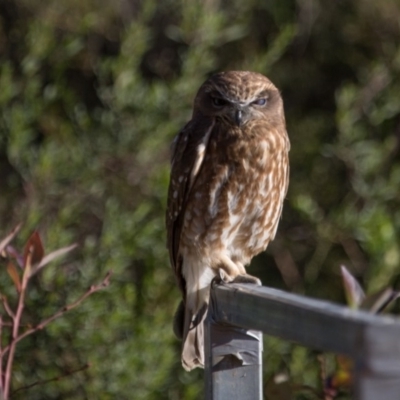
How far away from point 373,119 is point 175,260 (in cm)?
212

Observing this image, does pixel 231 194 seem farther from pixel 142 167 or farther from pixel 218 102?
pixel 142 167

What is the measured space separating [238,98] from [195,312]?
85cm

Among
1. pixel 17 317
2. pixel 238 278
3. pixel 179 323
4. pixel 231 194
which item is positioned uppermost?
pixel 231 194

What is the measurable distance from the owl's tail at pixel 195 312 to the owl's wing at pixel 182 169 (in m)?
0.11

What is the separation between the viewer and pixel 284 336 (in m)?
1.97

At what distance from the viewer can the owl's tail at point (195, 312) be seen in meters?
3.64

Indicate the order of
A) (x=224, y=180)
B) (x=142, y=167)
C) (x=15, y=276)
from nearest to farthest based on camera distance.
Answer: (x=15, y=276) < (x=224, y=180) < (x=142, y=167)

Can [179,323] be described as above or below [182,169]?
below

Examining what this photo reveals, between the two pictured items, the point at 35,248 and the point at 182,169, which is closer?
the point at 35,248

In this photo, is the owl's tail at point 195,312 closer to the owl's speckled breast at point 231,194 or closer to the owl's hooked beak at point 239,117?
the owl's speckled breast at point 231,194

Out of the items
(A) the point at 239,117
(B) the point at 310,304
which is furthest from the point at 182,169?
(B) the point at 310,304

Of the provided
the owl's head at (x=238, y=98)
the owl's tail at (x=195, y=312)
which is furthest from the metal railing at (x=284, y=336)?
the owl's head at (x=238, y=98)

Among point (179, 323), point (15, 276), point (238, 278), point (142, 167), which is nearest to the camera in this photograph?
point (15, 276)

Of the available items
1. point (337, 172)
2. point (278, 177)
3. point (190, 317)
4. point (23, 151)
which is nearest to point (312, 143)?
point (337, 172)
